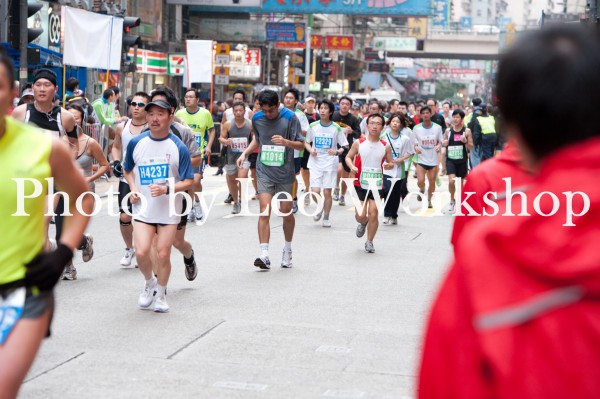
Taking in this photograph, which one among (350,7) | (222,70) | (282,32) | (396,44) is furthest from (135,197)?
(396,44)

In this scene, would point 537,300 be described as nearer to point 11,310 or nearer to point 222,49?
point 11,310

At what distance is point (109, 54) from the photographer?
20.3m

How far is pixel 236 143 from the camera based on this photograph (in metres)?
17.3

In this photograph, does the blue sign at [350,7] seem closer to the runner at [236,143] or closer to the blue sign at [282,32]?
the blue sign at [282,32]

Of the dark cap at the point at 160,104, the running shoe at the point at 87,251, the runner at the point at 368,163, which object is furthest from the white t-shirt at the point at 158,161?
the runner at the point at 368,163

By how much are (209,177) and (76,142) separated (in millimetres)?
15203

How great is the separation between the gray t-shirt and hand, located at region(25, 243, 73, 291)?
26.2ft

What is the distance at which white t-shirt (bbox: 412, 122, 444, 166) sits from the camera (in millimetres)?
19375

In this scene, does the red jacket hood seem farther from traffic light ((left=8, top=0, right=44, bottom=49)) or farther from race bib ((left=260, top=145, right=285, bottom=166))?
traffic light ((left=8, top=0, right=44, bottom=49))

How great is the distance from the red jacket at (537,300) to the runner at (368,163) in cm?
1122

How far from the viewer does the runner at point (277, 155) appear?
37.8ft

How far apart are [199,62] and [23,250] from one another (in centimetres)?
2279

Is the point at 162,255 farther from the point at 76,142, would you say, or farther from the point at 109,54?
the point at 109,54

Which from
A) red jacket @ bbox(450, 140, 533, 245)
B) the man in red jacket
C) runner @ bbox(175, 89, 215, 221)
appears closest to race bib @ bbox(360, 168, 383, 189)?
runner @ bbox(175, 89, 215, 221)
